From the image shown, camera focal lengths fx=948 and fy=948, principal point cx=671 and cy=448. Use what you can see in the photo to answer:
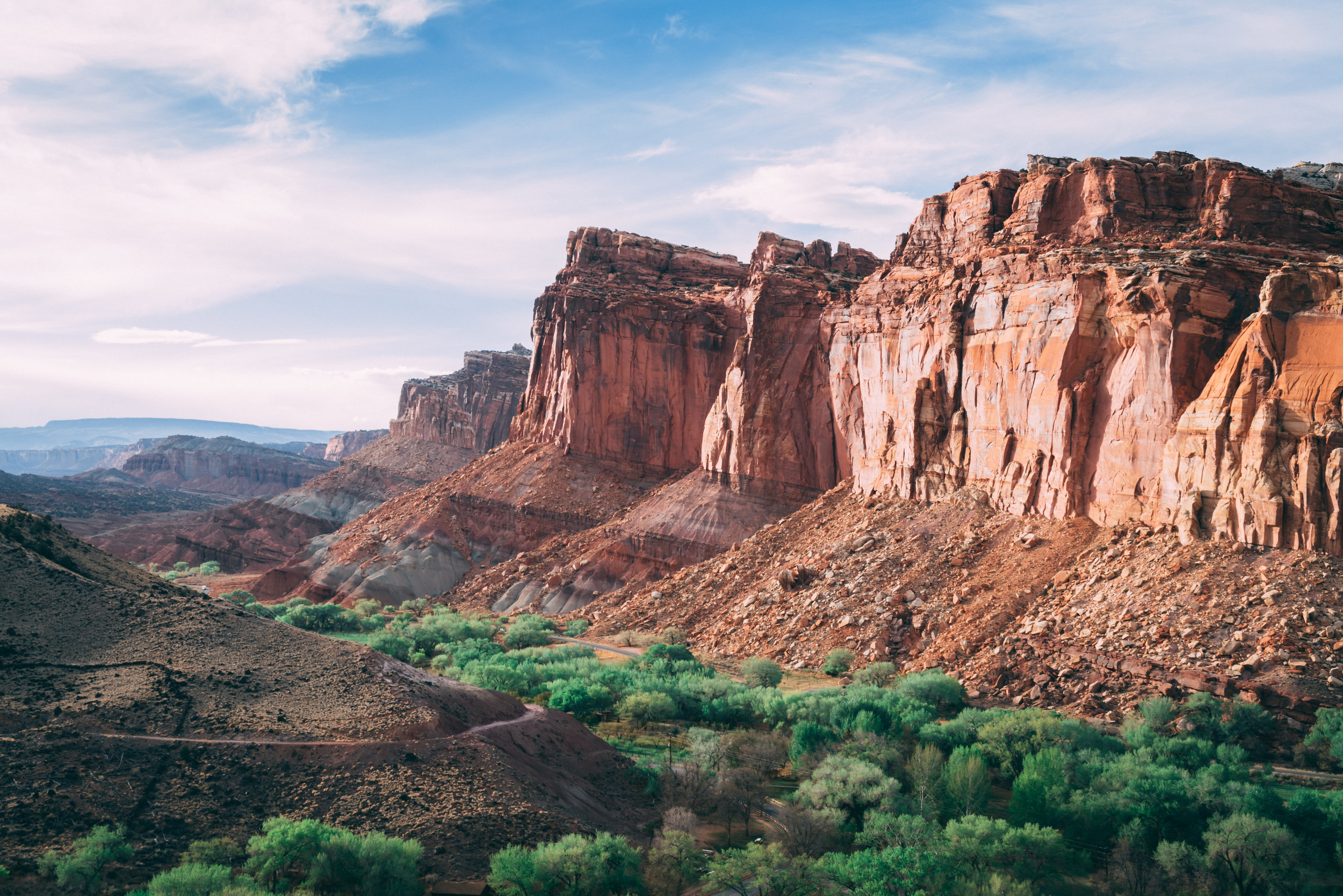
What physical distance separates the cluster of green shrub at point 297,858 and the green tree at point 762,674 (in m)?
24.2

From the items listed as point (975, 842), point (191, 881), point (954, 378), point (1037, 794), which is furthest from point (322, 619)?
point (975, 842)

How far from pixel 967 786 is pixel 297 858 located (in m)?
20.5

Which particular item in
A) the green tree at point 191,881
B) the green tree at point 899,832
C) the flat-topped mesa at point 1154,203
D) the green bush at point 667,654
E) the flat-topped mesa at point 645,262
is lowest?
the green tree at point 899,832

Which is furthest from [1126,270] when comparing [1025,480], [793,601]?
[793,601]

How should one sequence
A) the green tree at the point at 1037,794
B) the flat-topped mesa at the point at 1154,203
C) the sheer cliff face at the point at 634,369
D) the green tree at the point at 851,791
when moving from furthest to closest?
the sheer cliff face at the point at 634,369
the flat-topped mesa at the point at 1154,203
the green tree at the point at 851,791
the green tree at the point at 1037,794

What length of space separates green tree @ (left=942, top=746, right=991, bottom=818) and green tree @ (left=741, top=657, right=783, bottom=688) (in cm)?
1428

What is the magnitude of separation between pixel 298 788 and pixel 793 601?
33064mm

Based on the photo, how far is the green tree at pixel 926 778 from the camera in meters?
30.7

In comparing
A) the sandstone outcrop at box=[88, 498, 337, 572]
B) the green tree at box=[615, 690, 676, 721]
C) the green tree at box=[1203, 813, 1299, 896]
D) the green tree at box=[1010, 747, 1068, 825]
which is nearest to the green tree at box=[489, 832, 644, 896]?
the green tree at box=[1010, 747, 1068, 825]

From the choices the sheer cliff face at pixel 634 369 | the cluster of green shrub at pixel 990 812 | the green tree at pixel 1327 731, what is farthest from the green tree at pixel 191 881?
the sheer cliff face at pixel 634 369

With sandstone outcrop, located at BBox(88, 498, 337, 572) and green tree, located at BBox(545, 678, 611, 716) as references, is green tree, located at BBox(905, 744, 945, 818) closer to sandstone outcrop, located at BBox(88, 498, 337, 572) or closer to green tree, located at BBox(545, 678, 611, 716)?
green tree, located at BBox(545, 678, 611, 716)

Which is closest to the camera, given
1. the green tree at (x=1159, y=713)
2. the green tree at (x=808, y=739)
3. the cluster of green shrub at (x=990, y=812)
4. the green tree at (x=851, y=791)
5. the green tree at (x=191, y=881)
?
the green tree at (x=191, y=881)

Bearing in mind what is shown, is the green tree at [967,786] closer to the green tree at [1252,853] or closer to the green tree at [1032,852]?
the green tree at [1032,852]

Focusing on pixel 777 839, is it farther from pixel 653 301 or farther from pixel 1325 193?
pixel 653 301
